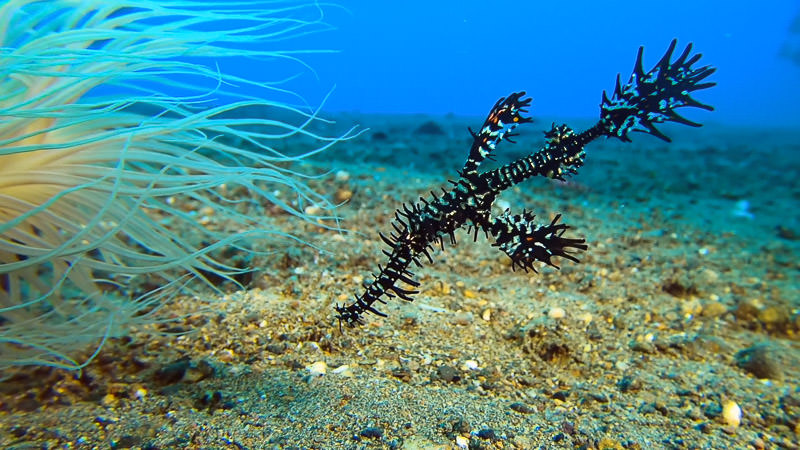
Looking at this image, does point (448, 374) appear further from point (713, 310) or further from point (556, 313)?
point (713, 310)

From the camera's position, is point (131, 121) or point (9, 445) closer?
point (9, 445)

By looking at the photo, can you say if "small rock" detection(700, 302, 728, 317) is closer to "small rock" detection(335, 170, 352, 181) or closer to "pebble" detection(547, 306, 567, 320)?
"pebble" detection(547, 306, 567, 320)

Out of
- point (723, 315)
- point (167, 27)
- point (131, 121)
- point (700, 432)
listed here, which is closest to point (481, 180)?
point (700, 432)

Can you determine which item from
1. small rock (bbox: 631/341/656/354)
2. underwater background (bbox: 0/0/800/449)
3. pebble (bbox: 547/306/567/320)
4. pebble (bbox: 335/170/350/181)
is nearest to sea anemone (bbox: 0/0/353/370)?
underwater background (bbox: 0/0/800/449)

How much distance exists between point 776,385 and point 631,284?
146cm

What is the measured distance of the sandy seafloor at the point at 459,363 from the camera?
2.46 metres

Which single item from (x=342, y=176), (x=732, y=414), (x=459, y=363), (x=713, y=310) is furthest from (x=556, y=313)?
(x=342, y=176)

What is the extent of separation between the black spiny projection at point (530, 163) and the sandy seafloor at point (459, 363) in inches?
→ 31.8

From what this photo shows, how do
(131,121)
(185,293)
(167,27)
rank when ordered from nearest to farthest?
(131,121), (167,27), (185,293)

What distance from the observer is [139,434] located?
7.53 ft

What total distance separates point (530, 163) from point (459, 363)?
4.75 feet

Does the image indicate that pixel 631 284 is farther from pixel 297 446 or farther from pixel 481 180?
pixel 297 446

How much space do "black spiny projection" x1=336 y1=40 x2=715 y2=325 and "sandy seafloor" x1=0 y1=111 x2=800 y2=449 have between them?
2.65 feet

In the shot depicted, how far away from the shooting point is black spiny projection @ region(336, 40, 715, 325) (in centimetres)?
234
